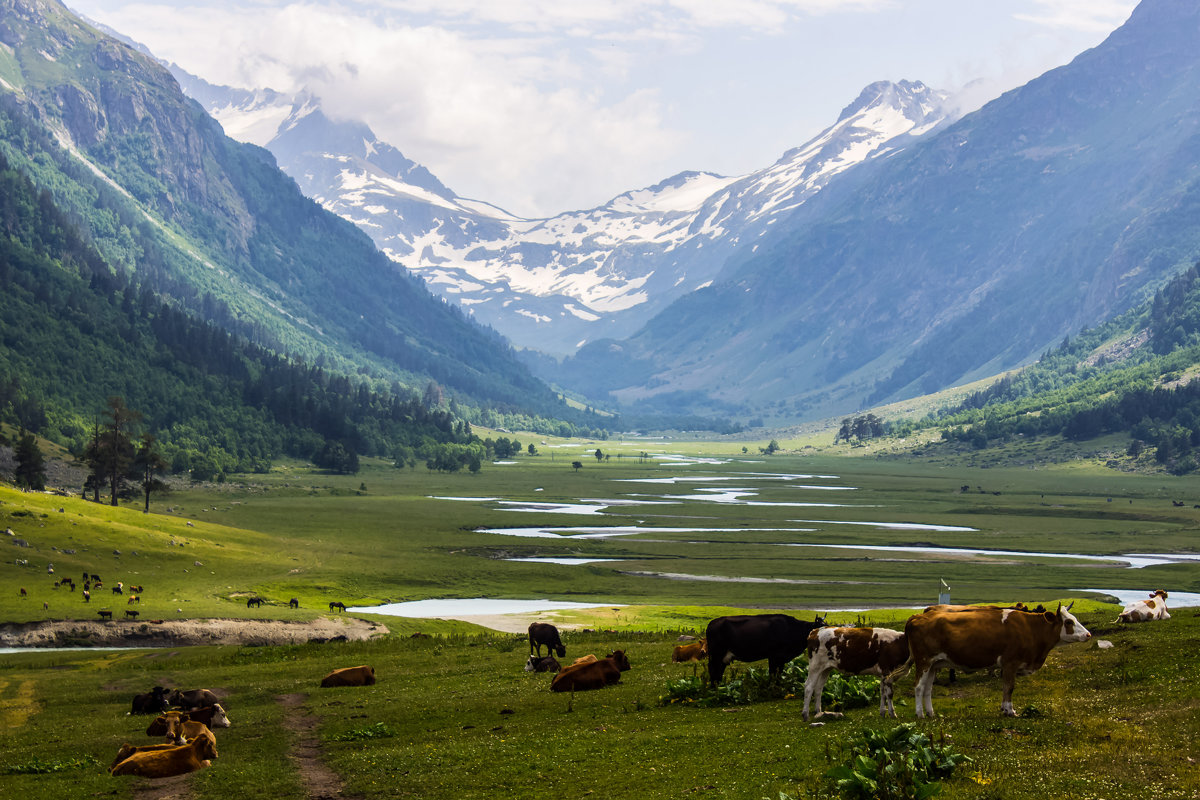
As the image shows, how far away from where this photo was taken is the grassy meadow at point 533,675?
24875 mm

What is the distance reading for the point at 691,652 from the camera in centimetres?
→ 4316

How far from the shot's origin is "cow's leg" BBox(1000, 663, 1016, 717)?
26.8m

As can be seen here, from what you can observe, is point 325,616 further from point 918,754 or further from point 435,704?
point 918,754

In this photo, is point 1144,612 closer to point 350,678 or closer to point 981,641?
point 981,641

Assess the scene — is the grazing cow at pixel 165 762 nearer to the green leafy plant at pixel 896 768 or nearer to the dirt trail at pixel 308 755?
the dirt trail at pixel 308 755

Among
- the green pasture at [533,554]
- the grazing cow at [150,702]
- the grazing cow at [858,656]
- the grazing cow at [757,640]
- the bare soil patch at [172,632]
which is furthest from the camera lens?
the green pasture at [533,554]

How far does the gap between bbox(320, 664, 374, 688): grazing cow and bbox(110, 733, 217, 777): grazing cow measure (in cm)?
1375

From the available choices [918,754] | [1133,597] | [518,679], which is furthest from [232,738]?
[1133,597]

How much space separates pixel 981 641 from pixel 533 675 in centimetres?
2167

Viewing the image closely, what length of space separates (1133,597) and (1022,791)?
297ft

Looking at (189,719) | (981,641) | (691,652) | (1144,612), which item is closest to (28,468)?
(189,719)

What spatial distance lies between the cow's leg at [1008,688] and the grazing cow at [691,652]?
16613mm

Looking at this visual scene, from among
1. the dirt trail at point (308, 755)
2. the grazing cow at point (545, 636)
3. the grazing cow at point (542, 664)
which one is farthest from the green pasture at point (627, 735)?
the grazing cow at point (545, 636)

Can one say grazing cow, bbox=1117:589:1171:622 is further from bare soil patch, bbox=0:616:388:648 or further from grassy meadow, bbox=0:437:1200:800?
bare soil patch, bbox=0:616:388:648
